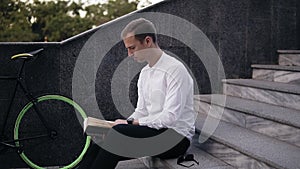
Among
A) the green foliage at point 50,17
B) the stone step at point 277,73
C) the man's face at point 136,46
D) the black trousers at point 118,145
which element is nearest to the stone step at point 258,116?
the stone step at point 277,73

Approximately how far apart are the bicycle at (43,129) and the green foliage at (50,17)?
577 inches

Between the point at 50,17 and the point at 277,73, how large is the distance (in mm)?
19285

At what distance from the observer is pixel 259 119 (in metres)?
3.40

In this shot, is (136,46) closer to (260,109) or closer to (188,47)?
(260,109)

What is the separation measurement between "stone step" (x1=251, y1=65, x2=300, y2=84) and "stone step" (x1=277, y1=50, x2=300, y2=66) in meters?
0.26

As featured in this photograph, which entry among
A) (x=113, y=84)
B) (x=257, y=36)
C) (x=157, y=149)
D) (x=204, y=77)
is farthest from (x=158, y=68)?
(x=257, y=36)

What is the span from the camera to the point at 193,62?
475cm

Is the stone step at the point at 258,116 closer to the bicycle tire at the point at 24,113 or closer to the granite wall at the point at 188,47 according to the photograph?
the granite wall at the point at 188,47

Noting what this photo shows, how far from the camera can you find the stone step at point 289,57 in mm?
4590

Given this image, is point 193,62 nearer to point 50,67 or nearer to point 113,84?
point 113,84

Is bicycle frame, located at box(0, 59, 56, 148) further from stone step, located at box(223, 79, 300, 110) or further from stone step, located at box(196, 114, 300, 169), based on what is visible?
stone step, located at box(223, 79, 300, 110)

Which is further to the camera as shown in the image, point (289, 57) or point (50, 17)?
point (50, 17)

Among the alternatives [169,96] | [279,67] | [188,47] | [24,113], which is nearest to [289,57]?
[279,67]

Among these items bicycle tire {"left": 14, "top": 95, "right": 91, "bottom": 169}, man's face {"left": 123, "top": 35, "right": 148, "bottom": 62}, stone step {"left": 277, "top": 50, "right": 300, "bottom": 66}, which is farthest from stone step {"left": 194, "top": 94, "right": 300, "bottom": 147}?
bicycle tire {"left": 14, "top": 95, "right": 91, "bottom": 169}
